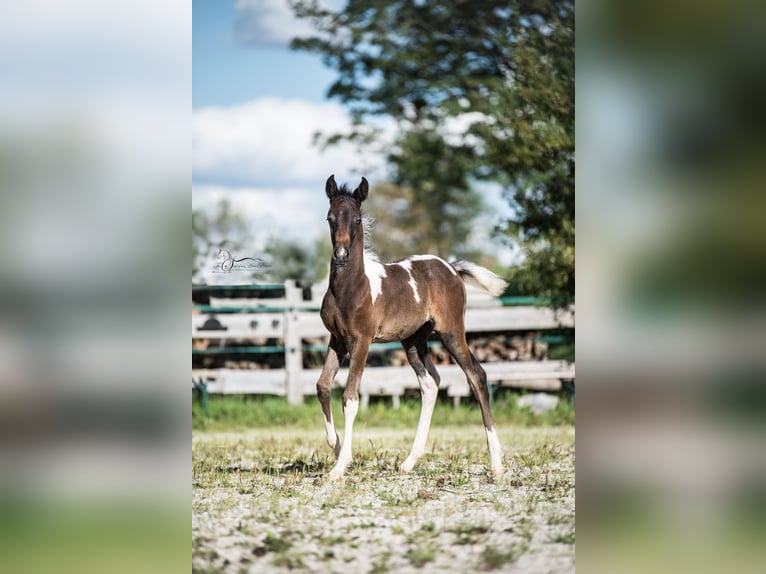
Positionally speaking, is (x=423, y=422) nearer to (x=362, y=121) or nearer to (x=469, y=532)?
(x=469, y=532)

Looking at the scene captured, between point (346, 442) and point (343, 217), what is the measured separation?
4.04ft

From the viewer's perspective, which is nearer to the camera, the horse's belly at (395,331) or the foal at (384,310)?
the foal at (384,310)

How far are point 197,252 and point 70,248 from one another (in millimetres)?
6370

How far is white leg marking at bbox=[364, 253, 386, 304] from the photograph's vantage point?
4445mm

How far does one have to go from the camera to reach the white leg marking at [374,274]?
445 centimetres

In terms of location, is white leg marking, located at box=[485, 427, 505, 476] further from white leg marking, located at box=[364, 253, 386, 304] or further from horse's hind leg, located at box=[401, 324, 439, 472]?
white leg marking, located at box=[364, 253, 386, 304]

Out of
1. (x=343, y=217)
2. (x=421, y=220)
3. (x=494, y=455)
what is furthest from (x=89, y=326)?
(x=421, y=220)

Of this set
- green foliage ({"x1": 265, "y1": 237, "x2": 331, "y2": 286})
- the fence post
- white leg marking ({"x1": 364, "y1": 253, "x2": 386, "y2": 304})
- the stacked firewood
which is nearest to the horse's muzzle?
white leg marking ({"x1": 364, "y1": 253, "x2": 386, "y2": 304})

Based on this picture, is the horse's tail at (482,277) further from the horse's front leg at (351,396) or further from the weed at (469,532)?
the weed at (469,532)

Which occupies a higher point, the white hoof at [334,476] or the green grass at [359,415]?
the white hoof at [334,476]

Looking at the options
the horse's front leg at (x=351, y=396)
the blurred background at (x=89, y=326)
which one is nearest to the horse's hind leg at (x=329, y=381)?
the horse's front leg at (x=351, y=396)

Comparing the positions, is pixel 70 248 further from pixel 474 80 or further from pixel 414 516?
pixel 474 80

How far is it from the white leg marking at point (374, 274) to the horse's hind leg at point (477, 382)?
511mm

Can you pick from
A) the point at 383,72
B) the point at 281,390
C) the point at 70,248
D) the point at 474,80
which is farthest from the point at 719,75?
the point at 383,72
